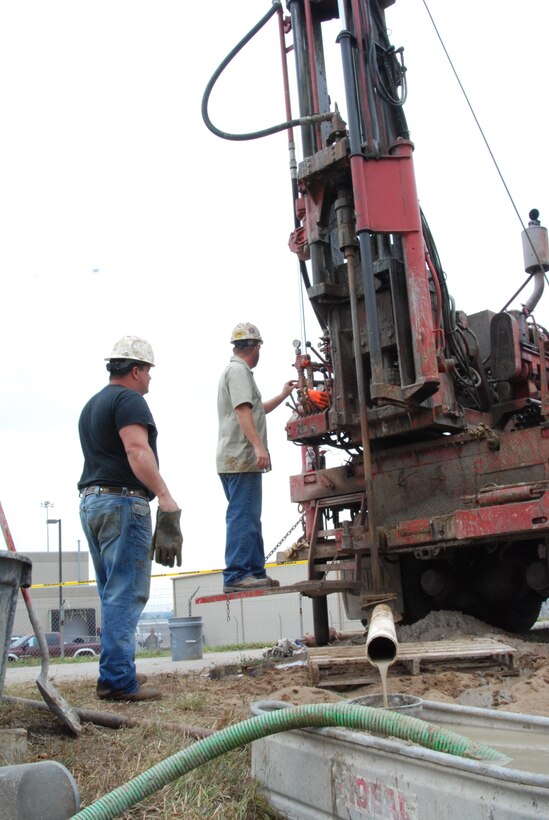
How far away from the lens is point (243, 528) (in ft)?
20.6

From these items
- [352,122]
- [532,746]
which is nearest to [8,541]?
[532,746]

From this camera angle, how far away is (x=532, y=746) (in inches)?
103

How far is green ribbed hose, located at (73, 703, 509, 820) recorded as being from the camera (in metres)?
2.26

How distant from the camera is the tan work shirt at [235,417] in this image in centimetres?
643

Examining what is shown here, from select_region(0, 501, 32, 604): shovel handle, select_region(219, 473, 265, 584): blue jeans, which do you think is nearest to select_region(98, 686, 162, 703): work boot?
select_region(219, 473, 265, 584): blue jeans

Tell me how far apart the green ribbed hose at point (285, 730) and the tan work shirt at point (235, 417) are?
3860mm

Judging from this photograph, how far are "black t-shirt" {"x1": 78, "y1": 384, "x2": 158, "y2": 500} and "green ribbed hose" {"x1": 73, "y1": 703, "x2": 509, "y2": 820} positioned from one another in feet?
8.19

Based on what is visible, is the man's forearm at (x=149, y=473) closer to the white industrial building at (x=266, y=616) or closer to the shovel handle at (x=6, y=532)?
the shovel handle at (x=6, y=532)

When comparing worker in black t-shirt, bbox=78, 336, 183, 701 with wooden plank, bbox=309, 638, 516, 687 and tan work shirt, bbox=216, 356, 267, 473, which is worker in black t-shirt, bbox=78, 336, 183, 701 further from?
tan work shirt, bbox=216, 356, 267, 473

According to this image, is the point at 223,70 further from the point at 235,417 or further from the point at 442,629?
the point at 442,629

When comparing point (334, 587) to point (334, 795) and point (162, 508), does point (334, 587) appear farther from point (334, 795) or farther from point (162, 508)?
point (334, 795)

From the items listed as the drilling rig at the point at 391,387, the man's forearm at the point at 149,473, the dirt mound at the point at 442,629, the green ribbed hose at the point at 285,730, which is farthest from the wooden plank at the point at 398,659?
the green ribbed hose at the point at 285,730

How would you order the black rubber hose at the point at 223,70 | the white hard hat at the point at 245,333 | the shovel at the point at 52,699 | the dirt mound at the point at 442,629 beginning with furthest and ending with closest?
the black rubber hose at the point at 223,70
the white hard hat at the point at 245,333
the dirt mound at the point at 442,629
the shovel at the point at 52,699

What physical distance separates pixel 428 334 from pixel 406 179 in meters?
1.23
